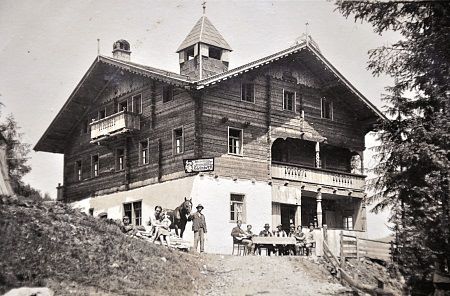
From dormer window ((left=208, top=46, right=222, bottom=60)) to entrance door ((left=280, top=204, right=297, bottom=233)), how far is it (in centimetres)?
743

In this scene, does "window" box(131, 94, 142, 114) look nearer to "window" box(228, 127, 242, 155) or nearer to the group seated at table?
"window" box(228, 127, 242, 155)

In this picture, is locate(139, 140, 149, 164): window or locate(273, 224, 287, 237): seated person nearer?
locate(273, 224, 287, 237): seated person

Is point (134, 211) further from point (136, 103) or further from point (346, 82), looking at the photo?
point (346, 82)

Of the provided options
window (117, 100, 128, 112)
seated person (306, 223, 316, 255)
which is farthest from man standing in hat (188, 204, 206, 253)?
window (117, 100, 128, 112)

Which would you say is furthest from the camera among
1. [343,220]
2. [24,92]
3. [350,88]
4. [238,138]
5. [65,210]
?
[343,220]

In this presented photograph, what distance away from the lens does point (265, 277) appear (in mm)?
17031

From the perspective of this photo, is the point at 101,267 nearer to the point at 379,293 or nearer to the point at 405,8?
the point at 379,293

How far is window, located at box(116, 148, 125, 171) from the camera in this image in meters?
28.7

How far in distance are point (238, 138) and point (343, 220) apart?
28.6 feet

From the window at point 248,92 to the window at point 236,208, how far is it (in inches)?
163

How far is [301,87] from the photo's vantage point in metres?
27.8

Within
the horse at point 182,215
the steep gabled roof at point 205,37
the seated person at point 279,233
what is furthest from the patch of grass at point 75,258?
the steep gabled roof at point 205,37

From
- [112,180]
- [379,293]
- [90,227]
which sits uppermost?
[112,180]

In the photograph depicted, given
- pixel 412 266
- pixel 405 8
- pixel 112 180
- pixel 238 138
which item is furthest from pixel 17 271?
pixel 112 180
